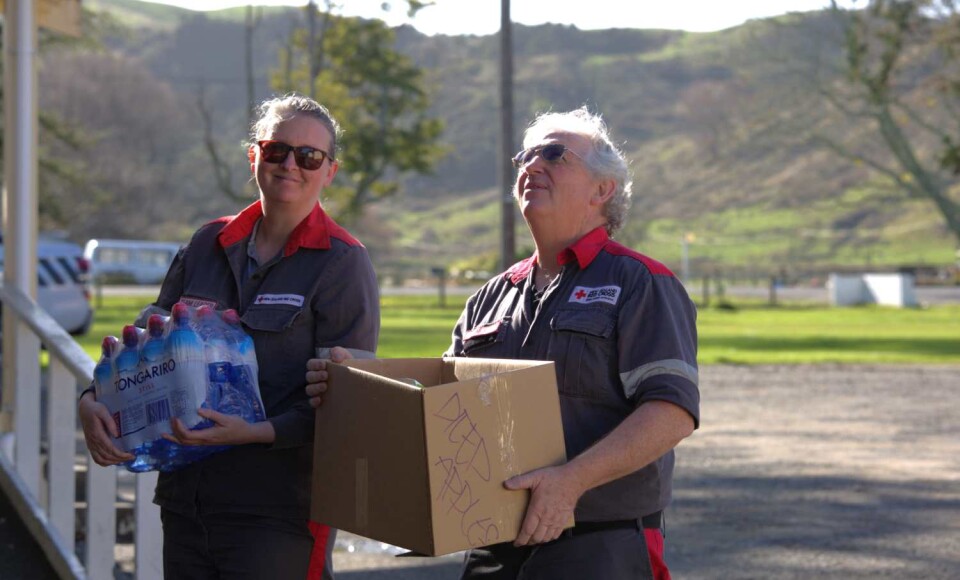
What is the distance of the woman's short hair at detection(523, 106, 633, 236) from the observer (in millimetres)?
3402

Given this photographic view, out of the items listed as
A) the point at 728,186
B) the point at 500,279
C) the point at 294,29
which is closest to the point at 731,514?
the point at 500,279

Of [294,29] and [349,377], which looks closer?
[349,377]

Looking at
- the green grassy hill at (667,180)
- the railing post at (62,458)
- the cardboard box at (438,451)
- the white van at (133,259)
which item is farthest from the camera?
→ the green grassy hill at (667,180)

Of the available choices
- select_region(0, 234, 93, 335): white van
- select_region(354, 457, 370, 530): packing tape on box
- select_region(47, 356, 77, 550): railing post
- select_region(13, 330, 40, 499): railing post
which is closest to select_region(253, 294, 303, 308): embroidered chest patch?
select_region(354, 457, 370, 530): packing tape on box

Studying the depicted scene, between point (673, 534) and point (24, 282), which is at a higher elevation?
point (24, 282)

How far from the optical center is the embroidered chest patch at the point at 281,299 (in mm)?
3467

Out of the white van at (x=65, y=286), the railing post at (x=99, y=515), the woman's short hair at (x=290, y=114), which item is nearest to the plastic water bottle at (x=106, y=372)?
the woman's short hair at (x=290, y=114)

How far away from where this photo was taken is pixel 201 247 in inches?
146

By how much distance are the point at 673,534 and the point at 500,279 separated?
4905 mm

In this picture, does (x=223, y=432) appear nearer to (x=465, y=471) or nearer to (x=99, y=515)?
(x=465, y=471)

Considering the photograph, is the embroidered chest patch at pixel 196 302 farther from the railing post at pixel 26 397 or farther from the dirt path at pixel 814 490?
the dirt path at pixel 814 490

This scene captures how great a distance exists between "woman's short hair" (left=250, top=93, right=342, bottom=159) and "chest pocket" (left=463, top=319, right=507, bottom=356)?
1.91 ft

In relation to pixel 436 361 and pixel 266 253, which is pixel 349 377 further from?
pixel 266 253

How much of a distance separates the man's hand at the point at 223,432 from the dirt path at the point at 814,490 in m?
3.94
